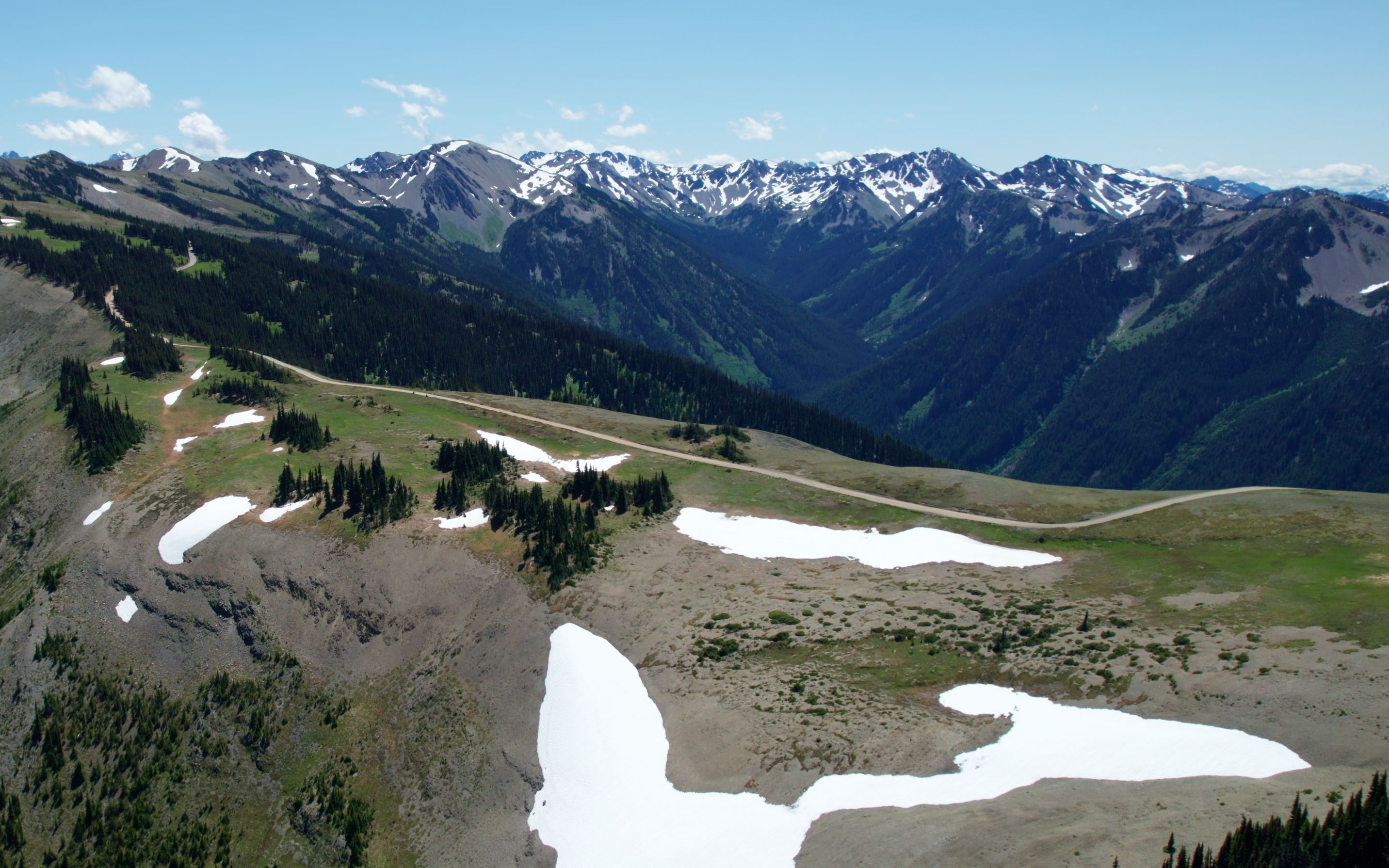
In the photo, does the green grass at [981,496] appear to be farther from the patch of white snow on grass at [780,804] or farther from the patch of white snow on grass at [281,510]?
the patch of white snow on grass at [780,804]

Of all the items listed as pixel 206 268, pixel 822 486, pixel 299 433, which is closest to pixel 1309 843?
pixel 822 486

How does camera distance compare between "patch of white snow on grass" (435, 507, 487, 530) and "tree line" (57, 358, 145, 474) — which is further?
"tree line" (57, 358, 145, 474)

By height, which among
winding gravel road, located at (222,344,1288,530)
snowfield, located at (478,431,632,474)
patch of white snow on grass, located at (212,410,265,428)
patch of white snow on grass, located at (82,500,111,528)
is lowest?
patch of white snow on grass, located at (82,500,111,528)

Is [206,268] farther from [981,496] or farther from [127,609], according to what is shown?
[981,496]

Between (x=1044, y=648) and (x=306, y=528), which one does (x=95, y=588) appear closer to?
(x=306, y=528)

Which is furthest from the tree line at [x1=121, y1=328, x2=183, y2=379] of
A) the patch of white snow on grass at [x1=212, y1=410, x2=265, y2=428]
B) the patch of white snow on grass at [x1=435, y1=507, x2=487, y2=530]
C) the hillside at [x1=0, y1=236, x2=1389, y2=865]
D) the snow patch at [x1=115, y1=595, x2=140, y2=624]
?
the patch of white snow on grass at [x1=435, y1=507, x2=487, y2=530]

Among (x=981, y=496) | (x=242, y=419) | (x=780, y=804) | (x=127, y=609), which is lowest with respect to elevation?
(x=127, y=609)

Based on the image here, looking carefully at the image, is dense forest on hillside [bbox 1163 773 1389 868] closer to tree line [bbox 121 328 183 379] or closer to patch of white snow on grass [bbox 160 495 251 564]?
patch of white snow on grass [bbox 160 495 251 564]
